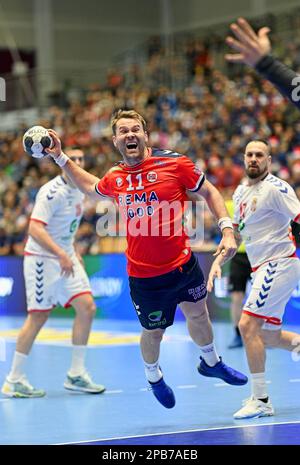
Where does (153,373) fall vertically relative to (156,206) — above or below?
below

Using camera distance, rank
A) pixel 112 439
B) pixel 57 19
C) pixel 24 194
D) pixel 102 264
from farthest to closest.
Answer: pixel 57 19 → pixel 24 194 → pixel 102 264 → pixel 112 439

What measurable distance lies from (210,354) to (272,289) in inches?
31.0

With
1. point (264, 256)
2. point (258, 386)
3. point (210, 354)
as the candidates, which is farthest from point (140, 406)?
point (264, 256)

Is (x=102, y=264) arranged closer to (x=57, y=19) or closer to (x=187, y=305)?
(x=187, y=305)

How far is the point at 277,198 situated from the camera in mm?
8305

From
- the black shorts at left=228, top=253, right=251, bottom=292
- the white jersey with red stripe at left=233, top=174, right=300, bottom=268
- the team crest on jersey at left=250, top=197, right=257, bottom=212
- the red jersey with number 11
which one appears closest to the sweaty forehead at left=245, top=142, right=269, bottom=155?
the white jersey with red stripe at left=233, top=174, right=300, bottom=268

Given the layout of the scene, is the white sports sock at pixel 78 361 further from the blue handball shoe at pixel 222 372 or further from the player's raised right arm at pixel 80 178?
the player's raised right arm at pixel 80 178

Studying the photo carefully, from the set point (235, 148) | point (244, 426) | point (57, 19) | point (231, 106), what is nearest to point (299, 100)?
point (244, 426)

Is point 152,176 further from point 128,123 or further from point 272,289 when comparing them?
point 272,289

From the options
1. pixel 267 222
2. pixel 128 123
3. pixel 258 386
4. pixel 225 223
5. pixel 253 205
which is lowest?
pixel 258 386

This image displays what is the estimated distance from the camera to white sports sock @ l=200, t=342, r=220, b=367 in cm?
796

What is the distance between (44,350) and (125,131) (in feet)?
21.8

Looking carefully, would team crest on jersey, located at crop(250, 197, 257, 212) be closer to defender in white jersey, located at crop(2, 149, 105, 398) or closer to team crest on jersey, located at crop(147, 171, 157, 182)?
team crest on jersey, located at crop(147, 171, 157, 182)

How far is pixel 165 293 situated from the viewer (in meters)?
7.70
